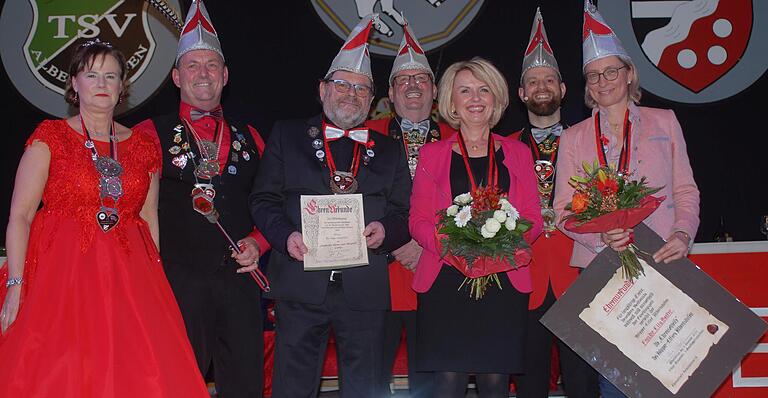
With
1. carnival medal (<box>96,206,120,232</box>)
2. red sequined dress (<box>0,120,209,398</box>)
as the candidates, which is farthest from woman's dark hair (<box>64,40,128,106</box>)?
carnival medal (<box>96,206,120,232</box>)

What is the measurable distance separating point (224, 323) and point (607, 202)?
1.75 metres

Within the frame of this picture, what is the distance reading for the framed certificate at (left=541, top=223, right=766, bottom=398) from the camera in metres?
3.03

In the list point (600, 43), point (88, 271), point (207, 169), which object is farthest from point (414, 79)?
point (88, 271)

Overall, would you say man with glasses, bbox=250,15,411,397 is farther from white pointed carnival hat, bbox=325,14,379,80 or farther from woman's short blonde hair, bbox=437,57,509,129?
woman's short blonde hair, bbox=437,57,509,129

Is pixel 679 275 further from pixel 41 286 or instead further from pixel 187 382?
pixel 41 286

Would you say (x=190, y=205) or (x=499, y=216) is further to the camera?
(x=190, y=205)

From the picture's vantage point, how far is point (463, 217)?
286 cm

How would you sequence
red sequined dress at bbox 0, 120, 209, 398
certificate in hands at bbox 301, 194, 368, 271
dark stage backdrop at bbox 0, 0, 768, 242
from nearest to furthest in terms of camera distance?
red sequined dress at bbox 0, 120, 209, 398
certificate in hands at bbox 301, 194, 368, 271
dark stage backdrop at bbox 0, 0, 768, 242

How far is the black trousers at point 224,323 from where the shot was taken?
3293 mm

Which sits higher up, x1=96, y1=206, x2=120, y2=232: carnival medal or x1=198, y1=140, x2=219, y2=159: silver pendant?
x1=198, y1=140, x2=219, y2=159: silver pendant

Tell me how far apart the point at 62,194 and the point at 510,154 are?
6.17 ft

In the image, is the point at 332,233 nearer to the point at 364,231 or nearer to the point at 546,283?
the point at 364,231

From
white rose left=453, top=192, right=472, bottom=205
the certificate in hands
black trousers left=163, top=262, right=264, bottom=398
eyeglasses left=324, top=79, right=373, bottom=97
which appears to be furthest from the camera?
eyeglasses left=324, top=79, right=373, bottom=97

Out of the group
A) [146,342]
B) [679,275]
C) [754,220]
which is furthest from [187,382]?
[754,220]
